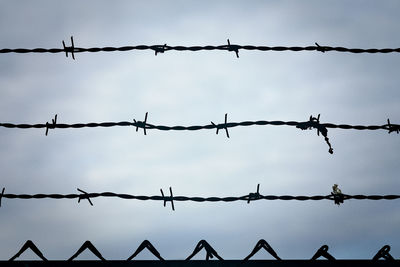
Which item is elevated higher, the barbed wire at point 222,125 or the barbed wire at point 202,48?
the barbed wire at point 202,48

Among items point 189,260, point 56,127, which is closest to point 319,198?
point 189,260

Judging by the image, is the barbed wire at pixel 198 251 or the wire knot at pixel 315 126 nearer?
the barbed wire at pixel 198 251

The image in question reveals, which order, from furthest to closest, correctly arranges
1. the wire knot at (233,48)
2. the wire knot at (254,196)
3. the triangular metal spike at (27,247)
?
the wire knot at (233,48) < the wire knot at (254,196) < the triangular metal spike at (27,247)

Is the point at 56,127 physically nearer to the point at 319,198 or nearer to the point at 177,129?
the point at 177,129

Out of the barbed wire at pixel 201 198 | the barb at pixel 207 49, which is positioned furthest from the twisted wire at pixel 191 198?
the barb at pixel 207 49

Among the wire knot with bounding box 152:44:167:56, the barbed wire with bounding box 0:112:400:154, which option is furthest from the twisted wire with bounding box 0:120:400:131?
the wire knot with bounding box 152:44:167:56

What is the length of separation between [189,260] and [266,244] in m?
0.49

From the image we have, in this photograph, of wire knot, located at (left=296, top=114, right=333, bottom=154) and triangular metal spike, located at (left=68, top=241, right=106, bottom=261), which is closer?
triangular metal spike, located at (left=68, top=241, right=106, bottom=261)

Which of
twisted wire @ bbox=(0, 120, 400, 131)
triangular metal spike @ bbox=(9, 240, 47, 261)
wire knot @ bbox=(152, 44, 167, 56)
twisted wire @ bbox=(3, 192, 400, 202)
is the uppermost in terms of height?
wire knot @ bbox=(152, 44, 167, 56)

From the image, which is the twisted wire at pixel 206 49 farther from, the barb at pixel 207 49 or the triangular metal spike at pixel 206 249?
the triangular metal spike at pixel 206 249

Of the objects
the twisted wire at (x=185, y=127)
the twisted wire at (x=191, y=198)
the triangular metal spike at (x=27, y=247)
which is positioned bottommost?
the triangular metal spike at (x=27, y=247)

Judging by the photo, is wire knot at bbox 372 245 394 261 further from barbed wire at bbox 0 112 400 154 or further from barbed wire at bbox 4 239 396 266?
barbed wire at bbox 0 112 400 154
